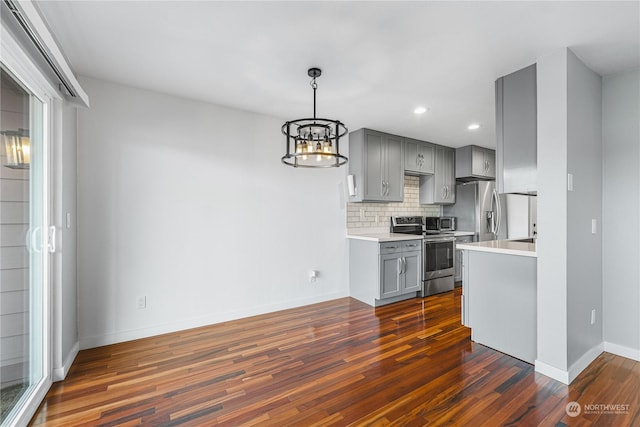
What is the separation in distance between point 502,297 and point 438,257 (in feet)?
6.04

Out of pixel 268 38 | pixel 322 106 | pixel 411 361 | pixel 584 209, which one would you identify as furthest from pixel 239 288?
pixel 584 209

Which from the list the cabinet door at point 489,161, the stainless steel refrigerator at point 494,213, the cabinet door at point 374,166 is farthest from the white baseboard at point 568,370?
the cabinet door at point 489,161

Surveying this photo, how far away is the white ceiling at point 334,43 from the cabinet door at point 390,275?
1980 mm

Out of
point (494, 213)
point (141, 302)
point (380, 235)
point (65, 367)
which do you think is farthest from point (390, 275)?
point (65, 367)

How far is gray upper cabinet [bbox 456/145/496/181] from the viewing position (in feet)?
16.4

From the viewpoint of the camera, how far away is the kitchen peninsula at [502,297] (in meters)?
2.37

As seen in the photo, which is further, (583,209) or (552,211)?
(583,209)

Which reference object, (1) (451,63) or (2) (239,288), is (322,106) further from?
(2) (239,288)

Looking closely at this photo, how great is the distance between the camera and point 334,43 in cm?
209

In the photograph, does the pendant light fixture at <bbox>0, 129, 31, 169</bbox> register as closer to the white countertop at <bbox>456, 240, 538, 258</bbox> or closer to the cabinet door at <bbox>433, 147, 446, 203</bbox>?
the white countertop at <bbox>456, 240, 538, 258</bbox>

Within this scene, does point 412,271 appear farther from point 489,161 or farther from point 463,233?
point 489,161

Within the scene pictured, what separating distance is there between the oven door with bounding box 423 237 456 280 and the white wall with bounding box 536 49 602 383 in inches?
77.2

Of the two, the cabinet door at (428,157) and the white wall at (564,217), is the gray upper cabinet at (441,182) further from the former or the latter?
the white wall at (564,217)

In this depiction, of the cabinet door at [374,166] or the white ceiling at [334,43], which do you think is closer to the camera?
the white ceiling at [334,43]
